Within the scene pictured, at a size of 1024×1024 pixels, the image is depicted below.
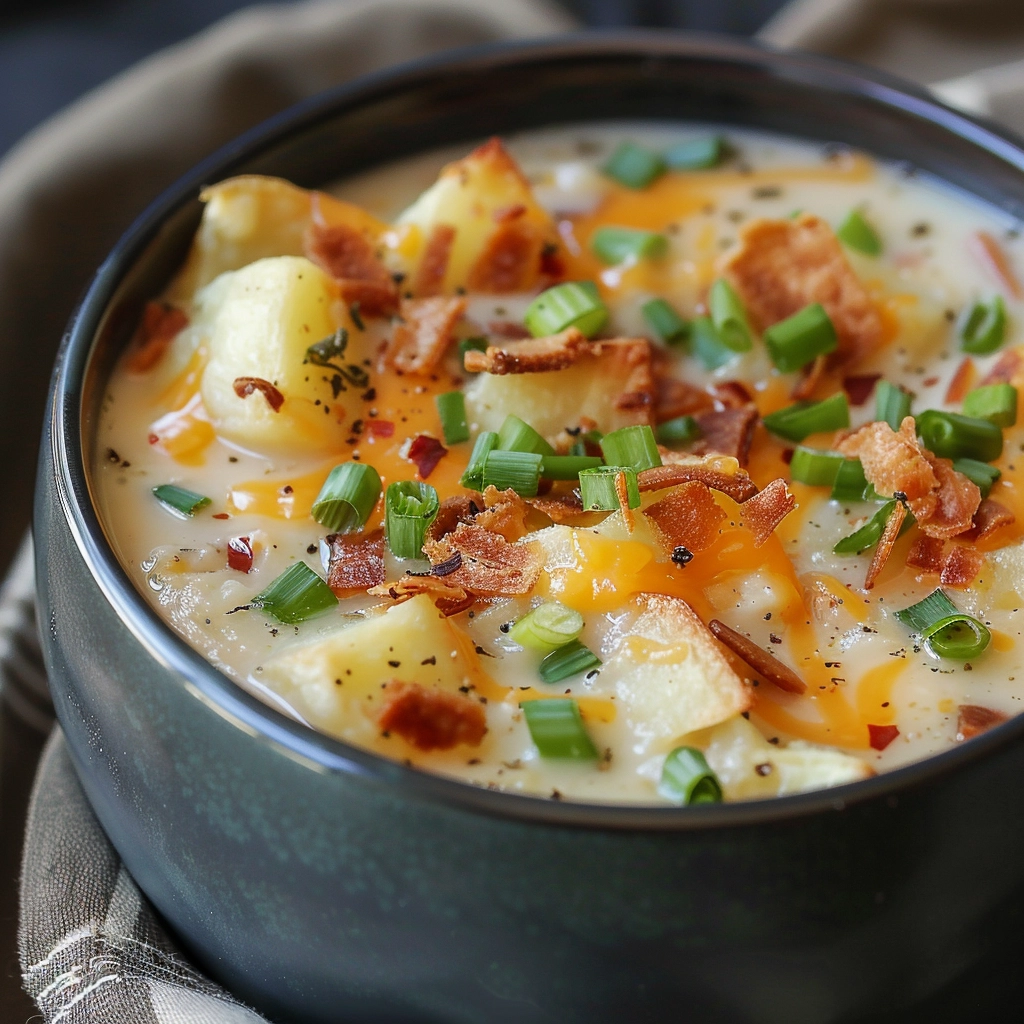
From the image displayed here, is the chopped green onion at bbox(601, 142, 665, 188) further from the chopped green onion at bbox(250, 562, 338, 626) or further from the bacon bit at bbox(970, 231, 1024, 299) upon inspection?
the chopped green onion at bbox(250, 562, 338, 626)

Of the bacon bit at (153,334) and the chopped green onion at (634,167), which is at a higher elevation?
the chopped green onion at (634,167)

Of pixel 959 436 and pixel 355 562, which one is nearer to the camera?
pixel 355 562

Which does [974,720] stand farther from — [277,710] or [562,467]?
[277,710]

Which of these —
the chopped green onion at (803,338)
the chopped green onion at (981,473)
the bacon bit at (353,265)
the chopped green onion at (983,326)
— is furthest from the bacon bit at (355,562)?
the chopped green onion at (983,326)

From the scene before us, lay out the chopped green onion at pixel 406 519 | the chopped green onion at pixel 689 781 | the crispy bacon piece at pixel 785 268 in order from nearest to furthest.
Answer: the chopped green onion at pixel 689 781, the chopped green onion at pixel 406 519, the crispy bacon piece at pixel 785 268

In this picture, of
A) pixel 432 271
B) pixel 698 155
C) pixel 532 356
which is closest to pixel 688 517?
pixel 532 356

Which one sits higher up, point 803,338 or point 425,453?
point 803,338

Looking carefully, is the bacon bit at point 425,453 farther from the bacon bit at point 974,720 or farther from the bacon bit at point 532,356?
the bacon bit at point 974,720
